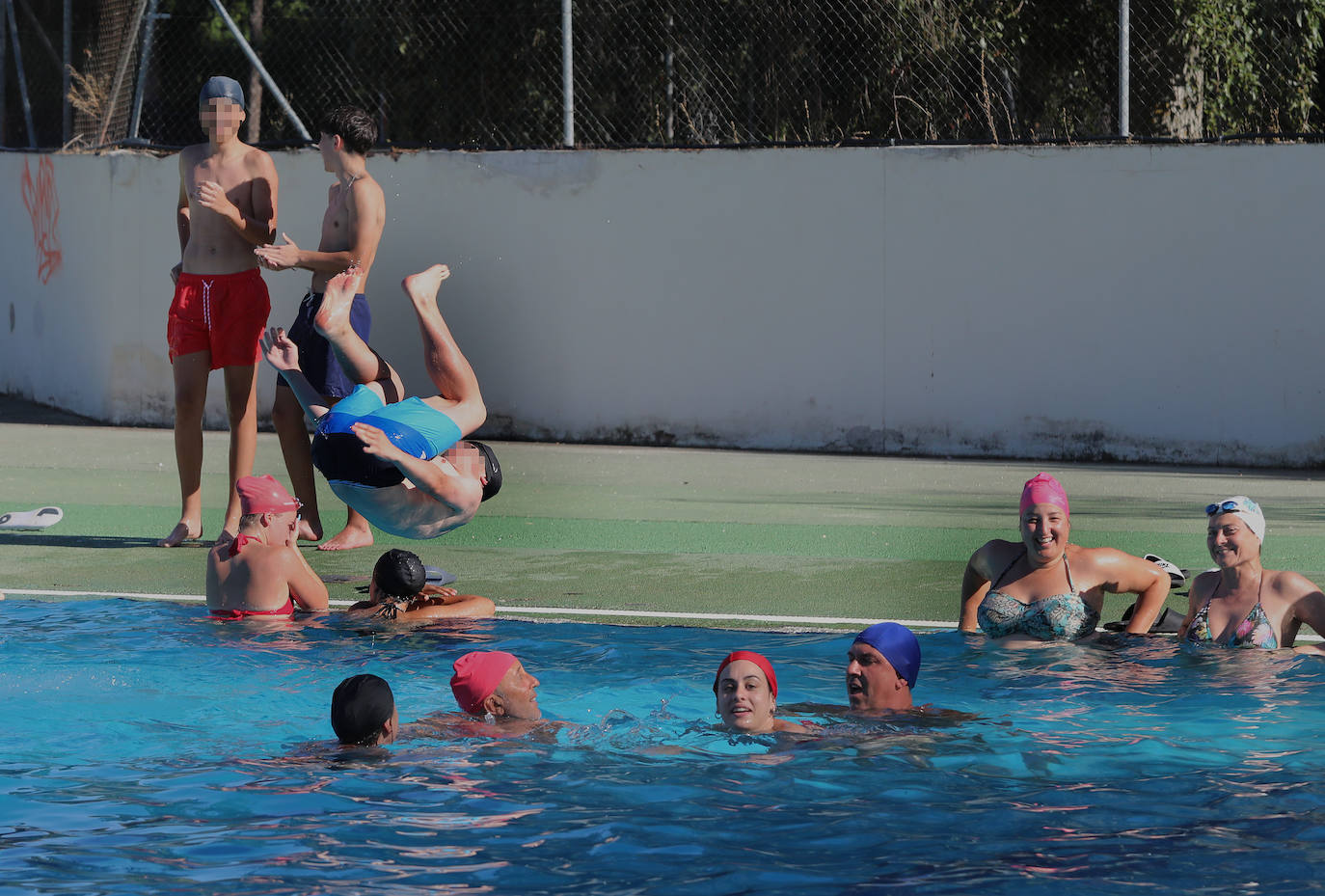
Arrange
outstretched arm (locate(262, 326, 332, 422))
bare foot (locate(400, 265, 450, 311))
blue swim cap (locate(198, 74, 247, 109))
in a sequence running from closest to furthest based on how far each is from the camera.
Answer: bare foot (locate(400, 265, 450, 311)) < outstretched arm (locate(262, 326, 332, 422)) < blue swim cap (locate(198, 74, 247, 109))

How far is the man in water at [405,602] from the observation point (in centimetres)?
832

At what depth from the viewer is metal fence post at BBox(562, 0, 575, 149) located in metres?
14.9

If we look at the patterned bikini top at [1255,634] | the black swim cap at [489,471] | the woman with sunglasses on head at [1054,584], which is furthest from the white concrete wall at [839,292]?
the black swim cap at [489,471]

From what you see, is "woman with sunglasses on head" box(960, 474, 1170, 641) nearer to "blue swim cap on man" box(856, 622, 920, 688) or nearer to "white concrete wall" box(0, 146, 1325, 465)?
"blue swim cap on man" box(856, 622, 920, 688)

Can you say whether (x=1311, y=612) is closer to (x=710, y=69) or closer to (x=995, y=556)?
(x=995, y=556)

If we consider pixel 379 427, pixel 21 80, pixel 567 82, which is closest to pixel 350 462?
pixel 379 427

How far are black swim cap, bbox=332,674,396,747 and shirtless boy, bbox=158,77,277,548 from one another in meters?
3.64

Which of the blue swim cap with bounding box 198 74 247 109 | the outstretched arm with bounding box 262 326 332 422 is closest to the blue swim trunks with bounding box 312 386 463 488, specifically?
the outstretched arm with bounding box 262 326 332 422

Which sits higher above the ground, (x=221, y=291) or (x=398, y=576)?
(x=221, y=291)

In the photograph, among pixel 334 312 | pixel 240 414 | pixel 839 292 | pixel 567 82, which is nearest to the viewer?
pixel 334 312

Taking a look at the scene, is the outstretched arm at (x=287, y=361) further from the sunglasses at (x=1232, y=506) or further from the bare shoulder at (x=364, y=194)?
the sunglasses at (x=1232, y=506)

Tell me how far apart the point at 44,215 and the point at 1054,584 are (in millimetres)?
12801

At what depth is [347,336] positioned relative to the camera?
6922mm

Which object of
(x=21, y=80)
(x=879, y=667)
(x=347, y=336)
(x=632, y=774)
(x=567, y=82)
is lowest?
(x=632, y=774)
